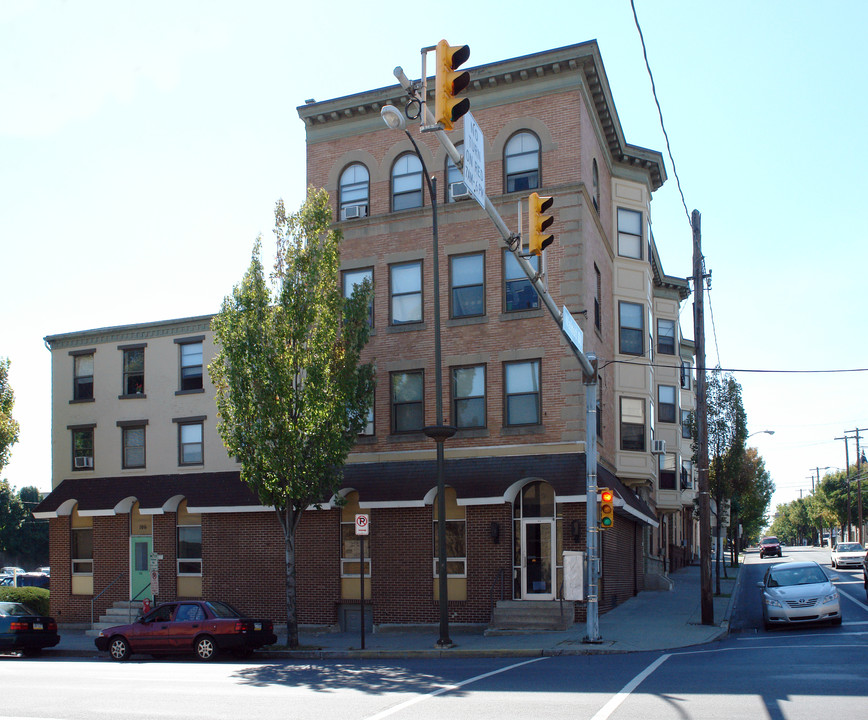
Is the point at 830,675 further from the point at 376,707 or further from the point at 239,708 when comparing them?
the point at 239,708

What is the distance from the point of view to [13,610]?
75.8 ft

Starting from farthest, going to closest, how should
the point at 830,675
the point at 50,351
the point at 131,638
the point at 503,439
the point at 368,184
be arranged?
the point at 50,351 < the point at 368,184 < the point at 503,439 < the point at 131,638 < the point at 830,675

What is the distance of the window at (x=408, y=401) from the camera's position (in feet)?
83.8

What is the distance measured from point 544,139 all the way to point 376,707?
1698cm

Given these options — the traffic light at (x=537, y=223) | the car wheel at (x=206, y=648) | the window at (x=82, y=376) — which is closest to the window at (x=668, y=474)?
the window at (x=82, y=376)

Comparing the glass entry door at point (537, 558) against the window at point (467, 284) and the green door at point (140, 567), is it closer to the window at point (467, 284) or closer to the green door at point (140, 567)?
the window at point (467, 284)

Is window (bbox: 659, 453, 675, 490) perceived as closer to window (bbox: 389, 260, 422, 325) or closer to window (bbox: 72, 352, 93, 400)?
window (bbox: 389, 260, 422, 325)

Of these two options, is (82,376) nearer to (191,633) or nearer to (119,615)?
(119,615)

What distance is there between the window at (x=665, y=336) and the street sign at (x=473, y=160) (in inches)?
1328

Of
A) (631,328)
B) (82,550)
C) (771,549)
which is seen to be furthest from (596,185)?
(771,549)

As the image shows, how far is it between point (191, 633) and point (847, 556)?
39.4 meters

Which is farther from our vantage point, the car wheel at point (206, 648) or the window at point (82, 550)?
A: the window at point (82, 550)

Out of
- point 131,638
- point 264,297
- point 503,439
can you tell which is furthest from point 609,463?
point 131,638

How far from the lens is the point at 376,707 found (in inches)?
480
